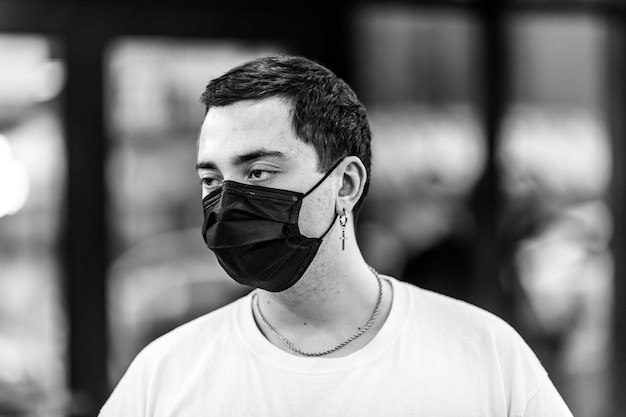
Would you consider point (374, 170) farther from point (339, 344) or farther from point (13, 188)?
point (339, 344)

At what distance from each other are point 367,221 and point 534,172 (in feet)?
3.84

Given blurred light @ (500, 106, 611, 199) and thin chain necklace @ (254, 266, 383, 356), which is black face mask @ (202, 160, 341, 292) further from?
blurred light @ (500, 106, 611, 199)

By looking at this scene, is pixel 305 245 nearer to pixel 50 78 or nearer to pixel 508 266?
pixel 50 78

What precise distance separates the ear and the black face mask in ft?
0.52

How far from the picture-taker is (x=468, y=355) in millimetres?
2238

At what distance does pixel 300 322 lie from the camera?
91.6 inches

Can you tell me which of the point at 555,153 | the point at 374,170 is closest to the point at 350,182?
the point at 374,170

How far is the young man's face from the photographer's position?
2.18 meters

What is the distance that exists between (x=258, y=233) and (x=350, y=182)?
31cm

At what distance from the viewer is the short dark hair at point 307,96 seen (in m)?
2.22

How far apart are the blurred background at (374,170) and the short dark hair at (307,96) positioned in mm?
2716

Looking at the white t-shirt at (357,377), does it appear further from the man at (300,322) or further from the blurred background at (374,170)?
the blurred background at (374,170)

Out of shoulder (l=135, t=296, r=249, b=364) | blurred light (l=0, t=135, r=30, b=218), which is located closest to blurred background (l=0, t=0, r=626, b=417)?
blurred light (l=0, t=135, r=30, b=218)

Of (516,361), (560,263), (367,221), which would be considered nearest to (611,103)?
(560,263)
